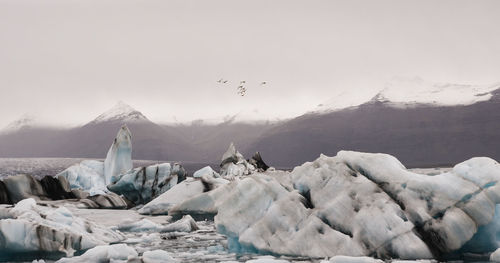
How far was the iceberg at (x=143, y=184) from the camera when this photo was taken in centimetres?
3288

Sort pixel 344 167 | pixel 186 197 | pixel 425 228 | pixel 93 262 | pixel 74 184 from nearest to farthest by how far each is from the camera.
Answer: pixel 93 262, pixel 425 228, pixel 344 167, pixel 186 197, pixel 74 184

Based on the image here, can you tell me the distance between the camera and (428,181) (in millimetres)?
13203

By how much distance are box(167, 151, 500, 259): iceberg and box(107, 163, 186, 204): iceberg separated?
18.9 meters

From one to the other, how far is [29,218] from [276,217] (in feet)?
22.5

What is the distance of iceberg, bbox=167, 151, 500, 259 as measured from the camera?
1216 centimetres

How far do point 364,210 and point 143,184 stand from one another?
22.7 m

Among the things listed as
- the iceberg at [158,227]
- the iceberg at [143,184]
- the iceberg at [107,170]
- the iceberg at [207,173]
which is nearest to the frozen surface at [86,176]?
the iceberg at [107,170]

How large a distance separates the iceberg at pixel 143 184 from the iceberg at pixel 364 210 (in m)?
18.9

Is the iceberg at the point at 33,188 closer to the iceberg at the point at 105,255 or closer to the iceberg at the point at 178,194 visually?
the iceberg at the point at 178,194

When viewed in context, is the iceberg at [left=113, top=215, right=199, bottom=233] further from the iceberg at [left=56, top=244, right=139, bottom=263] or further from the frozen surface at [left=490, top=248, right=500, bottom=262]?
the frozen surface at [left=490, top=248, right=500, bottom=262]

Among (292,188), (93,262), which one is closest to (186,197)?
(292,188)

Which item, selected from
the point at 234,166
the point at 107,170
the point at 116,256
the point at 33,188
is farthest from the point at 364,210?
the point at 234,166

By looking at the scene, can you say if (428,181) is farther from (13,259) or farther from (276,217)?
(13,259)

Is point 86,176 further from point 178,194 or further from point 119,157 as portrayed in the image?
point 178,194
